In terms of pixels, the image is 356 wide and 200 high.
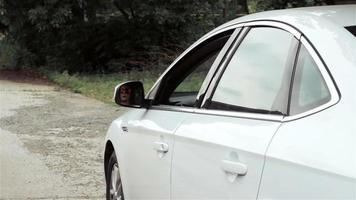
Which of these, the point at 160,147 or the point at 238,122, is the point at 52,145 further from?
the point at 238,122

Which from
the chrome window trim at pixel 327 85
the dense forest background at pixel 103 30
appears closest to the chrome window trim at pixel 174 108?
the chrome window trim at pixel 327 85

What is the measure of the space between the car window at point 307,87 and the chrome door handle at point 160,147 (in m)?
1.15

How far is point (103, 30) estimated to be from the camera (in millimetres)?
20906

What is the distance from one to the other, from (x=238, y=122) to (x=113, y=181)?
2308 millimetres

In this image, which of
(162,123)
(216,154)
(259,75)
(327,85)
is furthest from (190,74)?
(327,85)

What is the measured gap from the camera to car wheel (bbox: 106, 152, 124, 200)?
4.98 meters

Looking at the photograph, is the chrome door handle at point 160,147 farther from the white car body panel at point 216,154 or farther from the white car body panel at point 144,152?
the white car body panel at point 216,154

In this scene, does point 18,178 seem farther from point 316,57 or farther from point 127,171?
point 316,57

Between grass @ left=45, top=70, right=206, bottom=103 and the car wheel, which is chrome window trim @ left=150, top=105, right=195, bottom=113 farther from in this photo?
grass @ left=45, top=70, right=206, bottom=103

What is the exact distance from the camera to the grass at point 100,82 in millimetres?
14719

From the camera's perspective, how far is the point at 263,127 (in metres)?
2.86

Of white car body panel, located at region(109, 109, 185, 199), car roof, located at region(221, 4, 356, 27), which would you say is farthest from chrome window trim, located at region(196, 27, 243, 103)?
white car body panel, located at region(109, 109, 185, 199)

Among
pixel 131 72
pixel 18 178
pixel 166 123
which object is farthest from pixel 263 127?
pixel 131 72

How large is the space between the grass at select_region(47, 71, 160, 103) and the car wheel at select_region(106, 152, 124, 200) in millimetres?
8245
